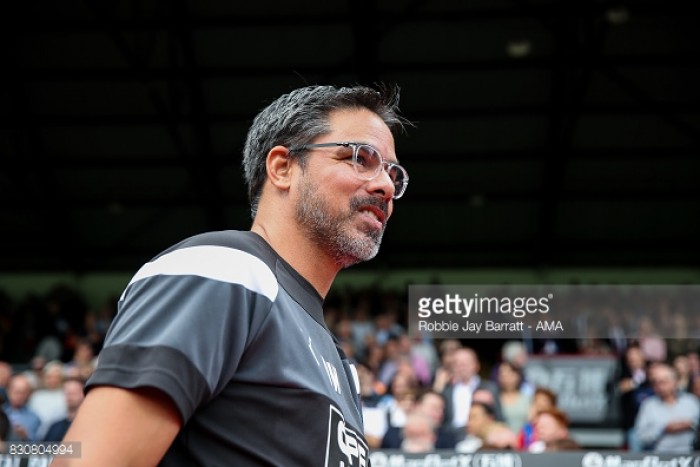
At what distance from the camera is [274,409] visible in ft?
4.97

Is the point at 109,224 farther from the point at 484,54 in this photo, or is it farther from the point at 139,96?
the point at 484,54

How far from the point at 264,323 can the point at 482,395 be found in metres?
5.56

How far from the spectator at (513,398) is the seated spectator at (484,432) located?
0.14 metres

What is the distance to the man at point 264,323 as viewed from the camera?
1.34m

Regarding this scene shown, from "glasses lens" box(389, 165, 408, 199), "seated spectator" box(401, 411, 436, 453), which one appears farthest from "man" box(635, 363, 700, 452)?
"glasses lens" box(389, 165, 408, 199)

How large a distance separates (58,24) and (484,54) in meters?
5.86

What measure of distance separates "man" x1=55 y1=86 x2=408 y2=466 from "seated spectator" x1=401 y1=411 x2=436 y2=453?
452cm

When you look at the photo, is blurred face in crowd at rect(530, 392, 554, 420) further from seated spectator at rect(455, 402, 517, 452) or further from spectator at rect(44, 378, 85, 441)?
spectator at rect(44, 378, 85, 441)

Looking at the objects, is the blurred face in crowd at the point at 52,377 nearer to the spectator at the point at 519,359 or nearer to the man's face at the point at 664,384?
the spectator at the point at 519,359

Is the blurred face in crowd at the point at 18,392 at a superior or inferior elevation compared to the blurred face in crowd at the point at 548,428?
superior

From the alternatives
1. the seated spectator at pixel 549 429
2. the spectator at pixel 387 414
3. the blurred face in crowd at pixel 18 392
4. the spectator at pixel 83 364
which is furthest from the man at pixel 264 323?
the spectator at pixel 83 364

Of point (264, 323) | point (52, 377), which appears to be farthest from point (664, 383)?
point (264, 323)

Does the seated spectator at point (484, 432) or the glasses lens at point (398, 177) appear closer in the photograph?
the glasses lens at point (398, 177)

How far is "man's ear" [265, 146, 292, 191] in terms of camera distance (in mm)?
1926
